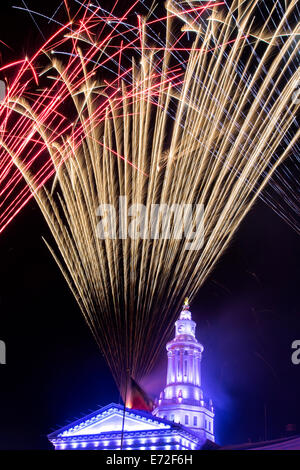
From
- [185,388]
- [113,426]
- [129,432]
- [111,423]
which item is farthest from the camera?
[185,388]

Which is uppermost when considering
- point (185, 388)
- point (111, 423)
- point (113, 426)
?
point (185, 388)

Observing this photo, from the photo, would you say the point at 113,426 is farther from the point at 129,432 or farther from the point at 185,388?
the point at 185,388

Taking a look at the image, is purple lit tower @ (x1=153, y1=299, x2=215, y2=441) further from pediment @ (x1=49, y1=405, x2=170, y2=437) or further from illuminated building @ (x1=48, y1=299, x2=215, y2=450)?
pediment @ (x1=49, y1=405, x2=170, y2=437)

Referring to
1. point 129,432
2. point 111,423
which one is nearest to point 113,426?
point 111,423

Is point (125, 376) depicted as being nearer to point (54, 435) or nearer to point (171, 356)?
point (54, 435)

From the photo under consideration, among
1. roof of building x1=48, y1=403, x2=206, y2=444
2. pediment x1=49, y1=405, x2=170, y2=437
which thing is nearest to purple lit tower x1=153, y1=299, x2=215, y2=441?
roof of building x1=48, y1=403, x2=206, y2=444

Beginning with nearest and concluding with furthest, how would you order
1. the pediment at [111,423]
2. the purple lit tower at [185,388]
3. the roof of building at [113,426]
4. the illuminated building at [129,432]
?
1. the illuminated building at [129,432]
2. the roof of building at [113,426]
3. the pediment at [111,423]
4. the purple lit tower at [185,388]

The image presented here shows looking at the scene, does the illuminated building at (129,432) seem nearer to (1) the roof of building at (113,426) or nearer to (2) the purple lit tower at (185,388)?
(1) the roof of building at (113,426)

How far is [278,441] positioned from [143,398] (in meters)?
25.5

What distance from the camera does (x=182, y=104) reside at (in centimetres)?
1952

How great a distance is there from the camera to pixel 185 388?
214 feet

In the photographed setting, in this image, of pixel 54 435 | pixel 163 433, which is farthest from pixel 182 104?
pixel 54 435

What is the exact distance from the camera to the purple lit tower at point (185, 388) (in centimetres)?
6366

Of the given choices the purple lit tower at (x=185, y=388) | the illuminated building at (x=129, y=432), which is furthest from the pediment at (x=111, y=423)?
the purple lit tower at (x=185, y=388)
